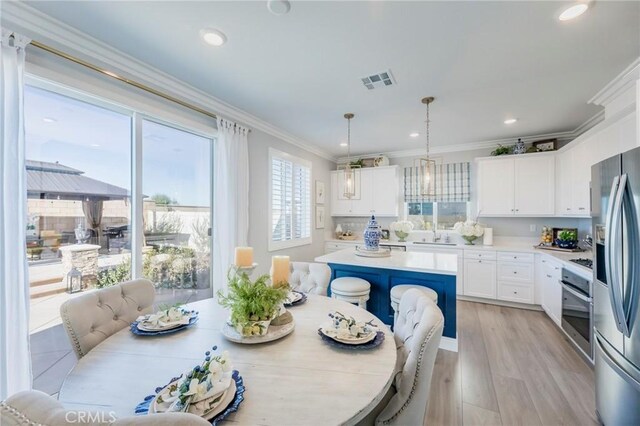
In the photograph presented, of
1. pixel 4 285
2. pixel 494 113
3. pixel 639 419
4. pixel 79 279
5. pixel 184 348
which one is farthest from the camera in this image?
pixel 494 113

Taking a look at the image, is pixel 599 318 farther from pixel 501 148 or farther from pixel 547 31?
pixel 501 148

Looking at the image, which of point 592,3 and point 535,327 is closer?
point 592,3

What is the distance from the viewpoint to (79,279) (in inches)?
83.0

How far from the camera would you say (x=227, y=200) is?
312 cm

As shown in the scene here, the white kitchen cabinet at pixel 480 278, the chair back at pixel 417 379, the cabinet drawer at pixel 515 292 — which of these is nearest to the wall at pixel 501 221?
the white kitchen cabinet at pixel 480 278

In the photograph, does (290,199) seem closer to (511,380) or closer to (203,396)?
(511,380)

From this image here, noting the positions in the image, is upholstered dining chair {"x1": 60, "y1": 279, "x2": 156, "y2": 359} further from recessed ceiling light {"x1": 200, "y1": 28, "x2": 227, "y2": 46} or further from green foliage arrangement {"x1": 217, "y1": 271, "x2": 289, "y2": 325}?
recessed ceiling light {"x1": 200, "y1": 28, "x2": 227, "y2": 46}

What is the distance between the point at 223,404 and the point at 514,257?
179 inches

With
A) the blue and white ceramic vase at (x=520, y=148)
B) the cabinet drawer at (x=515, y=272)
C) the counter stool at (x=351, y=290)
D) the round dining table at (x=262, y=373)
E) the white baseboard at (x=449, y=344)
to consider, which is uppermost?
the blue and white ceramic vase at (x=520, y=148)

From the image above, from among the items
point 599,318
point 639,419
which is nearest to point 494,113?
point 599,318

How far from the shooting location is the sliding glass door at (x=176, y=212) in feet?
8.38

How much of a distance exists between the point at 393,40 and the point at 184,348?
238 centimetres

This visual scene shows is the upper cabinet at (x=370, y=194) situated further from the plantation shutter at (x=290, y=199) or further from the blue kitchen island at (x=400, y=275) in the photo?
the blue kitchen island at (x=400, y=275)

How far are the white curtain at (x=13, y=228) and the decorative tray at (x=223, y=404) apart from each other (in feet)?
4.69
